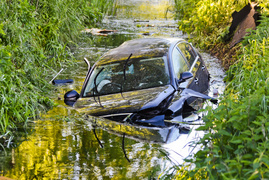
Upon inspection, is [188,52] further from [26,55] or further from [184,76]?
[26,55]

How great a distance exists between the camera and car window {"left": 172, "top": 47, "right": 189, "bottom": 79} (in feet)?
23.4

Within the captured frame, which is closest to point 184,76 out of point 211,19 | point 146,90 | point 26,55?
point 146,90

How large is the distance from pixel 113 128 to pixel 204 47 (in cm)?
979

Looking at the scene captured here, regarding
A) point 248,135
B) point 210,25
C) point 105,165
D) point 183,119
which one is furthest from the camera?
point 210,25

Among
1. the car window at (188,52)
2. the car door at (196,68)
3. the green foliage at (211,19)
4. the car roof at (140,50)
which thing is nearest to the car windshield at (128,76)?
the car roof at (140,50)

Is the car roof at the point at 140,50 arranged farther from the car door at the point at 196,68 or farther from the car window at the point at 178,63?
the car door at the point at 196,68

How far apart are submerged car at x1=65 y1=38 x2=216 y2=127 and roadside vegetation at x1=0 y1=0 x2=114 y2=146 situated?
2.94ft

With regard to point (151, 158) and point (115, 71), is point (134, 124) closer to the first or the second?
point (151, 158)

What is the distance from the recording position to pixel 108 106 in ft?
20.7

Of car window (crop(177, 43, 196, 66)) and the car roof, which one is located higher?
the car roof

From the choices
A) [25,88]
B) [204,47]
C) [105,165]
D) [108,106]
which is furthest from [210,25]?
[105,165]

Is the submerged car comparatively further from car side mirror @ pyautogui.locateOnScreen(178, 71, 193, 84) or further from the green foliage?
the green foliage

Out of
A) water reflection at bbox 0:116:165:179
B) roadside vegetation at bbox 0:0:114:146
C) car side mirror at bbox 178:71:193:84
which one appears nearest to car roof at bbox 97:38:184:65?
car side mirror at bbox 178:71:193:84

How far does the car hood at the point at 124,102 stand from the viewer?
6070 millimetres
